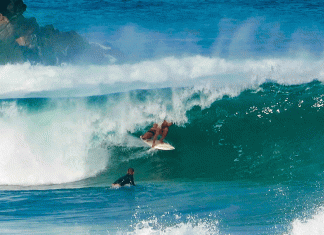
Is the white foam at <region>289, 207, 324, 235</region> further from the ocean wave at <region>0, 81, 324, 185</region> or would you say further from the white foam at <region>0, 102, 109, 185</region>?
the white foam at <region>0, 102, 109, 185</region>

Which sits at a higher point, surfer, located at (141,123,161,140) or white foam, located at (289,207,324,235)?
surfer, located at (141,123,161,140)


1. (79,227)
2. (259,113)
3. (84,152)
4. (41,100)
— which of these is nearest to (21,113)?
(41,100)

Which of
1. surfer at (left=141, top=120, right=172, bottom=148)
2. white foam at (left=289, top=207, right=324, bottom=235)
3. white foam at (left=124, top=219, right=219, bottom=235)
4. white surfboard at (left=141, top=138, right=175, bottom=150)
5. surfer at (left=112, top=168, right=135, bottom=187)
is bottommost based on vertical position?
white foam at (left=289, top=207, right=324, bottom=235)

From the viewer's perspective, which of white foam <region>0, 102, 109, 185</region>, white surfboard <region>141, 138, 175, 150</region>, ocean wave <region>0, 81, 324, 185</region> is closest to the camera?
ocean wave <region>0, 81, 324, 185</region>

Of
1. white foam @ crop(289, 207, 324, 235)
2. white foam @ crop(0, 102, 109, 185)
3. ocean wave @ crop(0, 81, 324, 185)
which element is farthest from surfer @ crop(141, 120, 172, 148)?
white foam @ crop(289, 207, 324, 235)

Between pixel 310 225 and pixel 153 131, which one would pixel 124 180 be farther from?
pixel 310 225

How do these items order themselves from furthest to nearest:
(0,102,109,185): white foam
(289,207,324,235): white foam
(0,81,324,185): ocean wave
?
(0,102,109,185): white foam < (0,81,324,185): ocean wave < (289,207,324,235): white foam

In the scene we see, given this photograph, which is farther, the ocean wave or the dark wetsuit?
the ocean wave

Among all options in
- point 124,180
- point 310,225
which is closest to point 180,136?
point 124,180

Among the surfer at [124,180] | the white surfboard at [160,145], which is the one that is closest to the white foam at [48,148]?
the white surfboard at [160,145]

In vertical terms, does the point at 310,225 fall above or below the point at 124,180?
below

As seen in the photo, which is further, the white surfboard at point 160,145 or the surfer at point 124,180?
the white surfboard at point 160,145

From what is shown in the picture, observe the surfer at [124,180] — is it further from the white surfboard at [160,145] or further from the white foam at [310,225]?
the white foam at [310,225]

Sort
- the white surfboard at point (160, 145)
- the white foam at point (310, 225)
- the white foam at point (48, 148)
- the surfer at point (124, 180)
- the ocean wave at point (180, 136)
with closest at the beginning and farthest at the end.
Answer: the white foam at point (310, 225) < the surfer at point (124, 180) < the ocean wave at point (180, 136) < the white surfboard at point (160, 145) < the white foam at point (48, 148)
